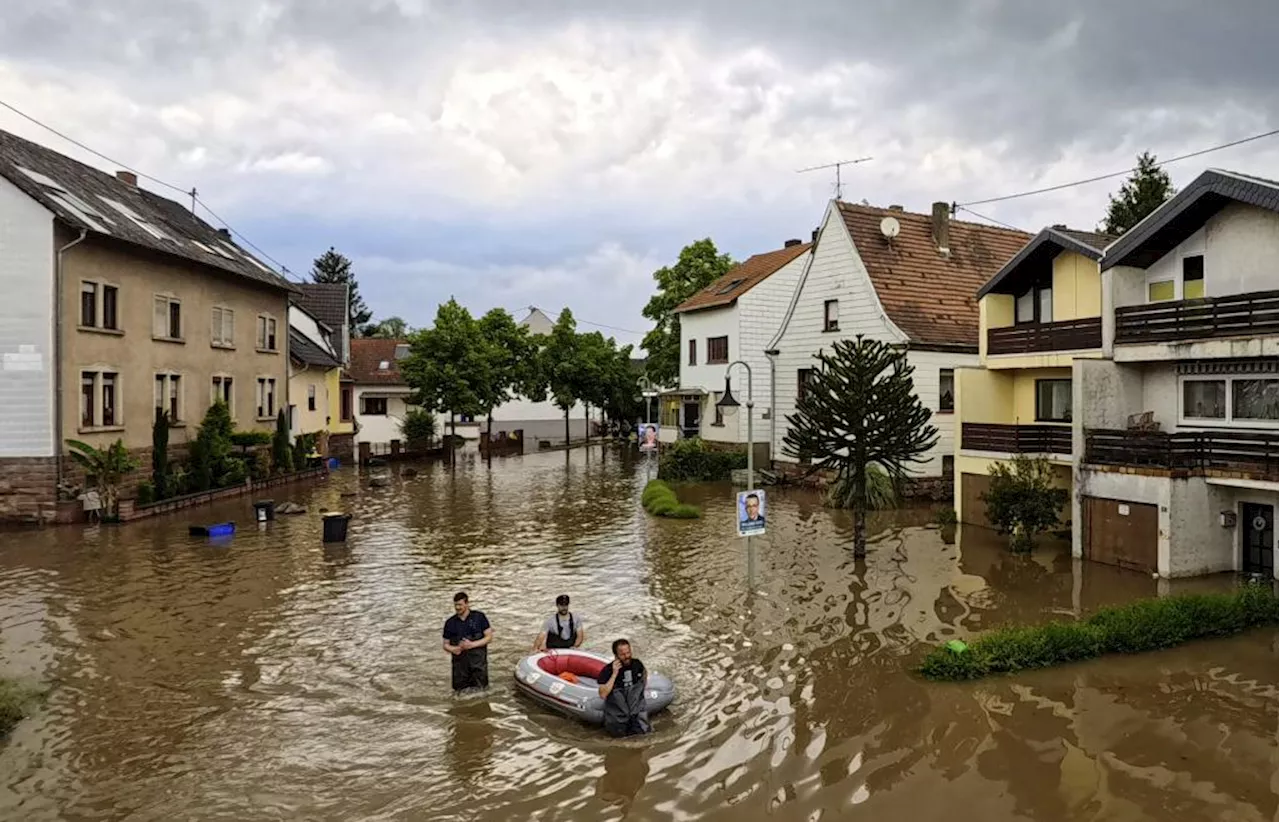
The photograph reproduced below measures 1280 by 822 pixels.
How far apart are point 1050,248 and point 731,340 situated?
18.4 m

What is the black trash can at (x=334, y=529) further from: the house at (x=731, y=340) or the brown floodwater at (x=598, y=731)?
the house at (x=731, y=340)

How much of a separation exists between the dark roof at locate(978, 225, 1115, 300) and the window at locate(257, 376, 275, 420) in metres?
28.6

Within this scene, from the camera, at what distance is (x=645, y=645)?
46.3 ft

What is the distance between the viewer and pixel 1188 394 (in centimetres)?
2012

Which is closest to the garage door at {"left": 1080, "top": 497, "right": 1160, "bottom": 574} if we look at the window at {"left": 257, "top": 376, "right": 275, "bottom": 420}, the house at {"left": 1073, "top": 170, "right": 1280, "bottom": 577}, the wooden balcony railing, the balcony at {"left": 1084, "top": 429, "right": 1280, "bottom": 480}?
the house at {"left": 1073, "top": 170, "right": 1280, "bottom": 577}

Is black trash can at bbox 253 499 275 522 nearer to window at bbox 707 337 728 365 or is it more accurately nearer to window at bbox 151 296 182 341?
window at bbox 151 296 182 341

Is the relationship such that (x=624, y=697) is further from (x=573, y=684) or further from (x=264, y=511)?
(x=264, y=511)

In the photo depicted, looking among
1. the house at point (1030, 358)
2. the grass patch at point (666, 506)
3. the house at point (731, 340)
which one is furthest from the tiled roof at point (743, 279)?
the house at point (1030, 358)

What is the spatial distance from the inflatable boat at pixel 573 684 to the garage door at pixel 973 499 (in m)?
15.3

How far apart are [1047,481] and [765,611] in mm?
9027

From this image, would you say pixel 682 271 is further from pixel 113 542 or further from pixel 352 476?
pixel 113 542

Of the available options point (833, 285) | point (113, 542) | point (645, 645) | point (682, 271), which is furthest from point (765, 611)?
point (682, 271)

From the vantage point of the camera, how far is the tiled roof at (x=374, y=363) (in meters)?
55.5

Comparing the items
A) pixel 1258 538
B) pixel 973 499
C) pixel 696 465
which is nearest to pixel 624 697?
pixel 1258 538
